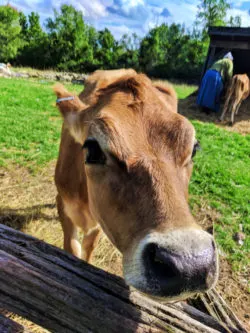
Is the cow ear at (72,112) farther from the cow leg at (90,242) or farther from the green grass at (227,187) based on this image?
the green grass at (227,187)

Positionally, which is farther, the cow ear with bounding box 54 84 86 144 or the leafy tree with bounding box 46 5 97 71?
the leafy tree with bounding box 46 5 97 71

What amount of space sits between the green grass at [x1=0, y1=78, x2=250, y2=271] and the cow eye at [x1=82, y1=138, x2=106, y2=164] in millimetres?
1601

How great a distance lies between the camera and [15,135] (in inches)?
306

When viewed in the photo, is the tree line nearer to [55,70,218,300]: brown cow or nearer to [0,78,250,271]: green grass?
[0,78,250,271]: green grass

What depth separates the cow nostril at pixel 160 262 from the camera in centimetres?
157

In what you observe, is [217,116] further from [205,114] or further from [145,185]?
[145,185]

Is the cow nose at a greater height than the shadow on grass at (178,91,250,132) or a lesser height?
greater

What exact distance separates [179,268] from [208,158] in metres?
6.43

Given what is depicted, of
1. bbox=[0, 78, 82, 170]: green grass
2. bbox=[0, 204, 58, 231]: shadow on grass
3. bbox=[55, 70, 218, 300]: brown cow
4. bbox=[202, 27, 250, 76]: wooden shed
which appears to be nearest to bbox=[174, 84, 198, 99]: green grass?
bbox=[202, 27, 250, 76]: wooden shed

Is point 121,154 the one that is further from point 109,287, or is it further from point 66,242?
point 66,242

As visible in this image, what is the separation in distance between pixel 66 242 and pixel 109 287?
80.4 inches

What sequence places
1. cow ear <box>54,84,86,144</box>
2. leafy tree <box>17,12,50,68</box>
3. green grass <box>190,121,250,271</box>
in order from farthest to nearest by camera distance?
leafy tree <box>17,12,50,68</box> < green grass <box>190,121,250,271</box> < cow ear <box>54,84,86,144</box>

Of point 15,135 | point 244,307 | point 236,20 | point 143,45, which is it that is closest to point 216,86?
point 15,135

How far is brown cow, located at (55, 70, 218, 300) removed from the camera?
163 cm
